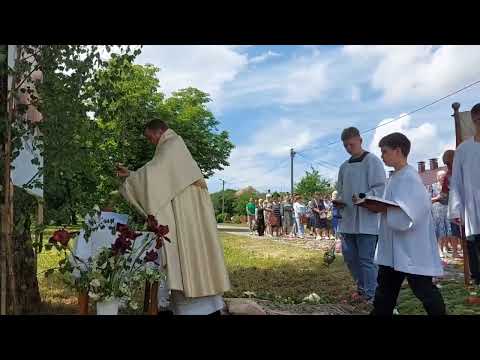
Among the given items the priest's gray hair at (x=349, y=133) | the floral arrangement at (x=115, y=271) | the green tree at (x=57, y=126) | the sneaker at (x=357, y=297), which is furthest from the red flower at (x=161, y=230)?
the sneaker at (x=357, y=297)

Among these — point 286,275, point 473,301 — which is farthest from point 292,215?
point 473,301

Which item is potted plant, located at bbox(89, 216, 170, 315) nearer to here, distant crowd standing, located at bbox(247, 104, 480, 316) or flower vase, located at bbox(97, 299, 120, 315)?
flower vase, located at bbox(97, 299, 120, 315)

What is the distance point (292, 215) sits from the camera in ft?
48.2

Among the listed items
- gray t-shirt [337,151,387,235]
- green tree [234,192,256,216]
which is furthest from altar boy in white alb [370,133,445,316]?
green tree [234,192,256,216]

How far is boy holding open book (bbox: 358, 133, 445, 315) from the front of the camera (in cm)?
340

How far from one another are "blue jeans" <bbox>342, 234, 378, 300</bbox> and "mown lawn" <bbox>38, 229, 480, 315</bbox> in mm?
349

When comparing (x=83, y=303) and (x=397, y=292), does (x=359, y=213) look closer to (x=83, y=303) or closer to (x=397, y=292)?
(x=397, y=292)

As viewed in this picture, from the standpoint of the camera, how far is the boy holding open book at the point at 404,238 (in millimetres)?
3402

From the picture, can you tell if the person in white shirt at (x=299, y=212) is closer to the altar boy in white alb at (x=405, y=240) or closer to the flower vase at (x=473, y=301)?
the flower vase at (x=473, y=301)

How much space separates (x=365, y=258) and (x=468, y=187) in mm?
1294

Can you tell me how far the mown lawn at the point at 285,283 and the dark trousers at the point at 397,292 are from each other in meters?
1.21

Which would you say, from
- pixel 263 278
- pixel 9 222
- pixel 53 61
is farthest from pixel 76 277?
pixel 263 278
